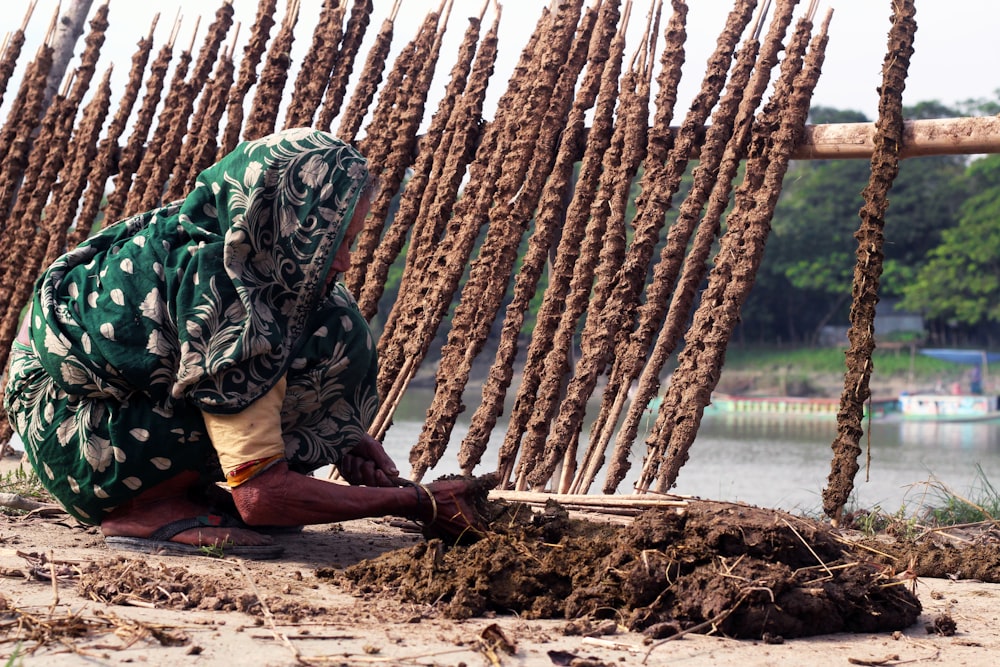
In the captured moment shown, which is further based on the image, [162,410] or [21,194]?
[21,194]

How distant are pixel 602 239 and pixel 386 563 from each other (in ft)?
6.64

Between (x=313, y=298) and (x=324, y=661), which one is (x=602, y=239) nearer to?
(x=313, y=298)

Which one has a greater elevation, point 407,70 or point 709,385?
point 407,70

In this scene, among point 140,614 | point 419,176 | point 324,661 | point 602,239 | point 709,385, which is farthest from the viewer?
point 419,176

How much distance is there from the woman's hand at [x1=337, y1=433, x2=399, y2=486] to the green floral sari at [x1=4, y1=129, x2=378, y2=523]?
32 cm

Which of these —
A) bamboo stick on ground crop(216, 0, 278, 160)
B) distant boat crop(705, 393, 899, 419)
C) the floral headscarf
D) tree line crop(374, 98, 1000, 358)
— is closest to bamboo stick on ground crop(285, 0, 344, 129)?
bamboo stick on ground crop(216, 0, 278, 160)

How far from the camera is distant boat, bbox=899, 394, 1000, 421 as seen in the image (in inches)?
909

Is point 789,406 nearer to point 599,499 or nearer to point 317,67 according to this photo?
point 317,67

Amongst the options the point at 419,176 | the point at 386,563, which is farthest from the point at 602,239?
the point at 386,563

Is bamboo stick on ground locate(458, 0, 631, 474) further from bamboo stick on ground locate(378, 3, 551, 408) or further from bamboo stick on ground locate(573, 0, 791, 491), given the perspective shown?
bamboo stick on ground locate(573, 0, 791, 491)

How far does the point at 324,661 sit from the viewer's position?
5.75ft

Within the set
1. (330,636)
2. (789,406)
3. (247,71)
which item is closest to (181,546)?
(330,636)

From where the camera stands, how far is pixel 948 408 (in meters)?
24.1

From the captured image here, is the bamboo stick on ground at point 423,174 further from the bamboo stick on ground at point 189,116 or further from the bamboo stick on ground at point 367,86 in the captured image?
the bamboo stick on ground at point 189,116
